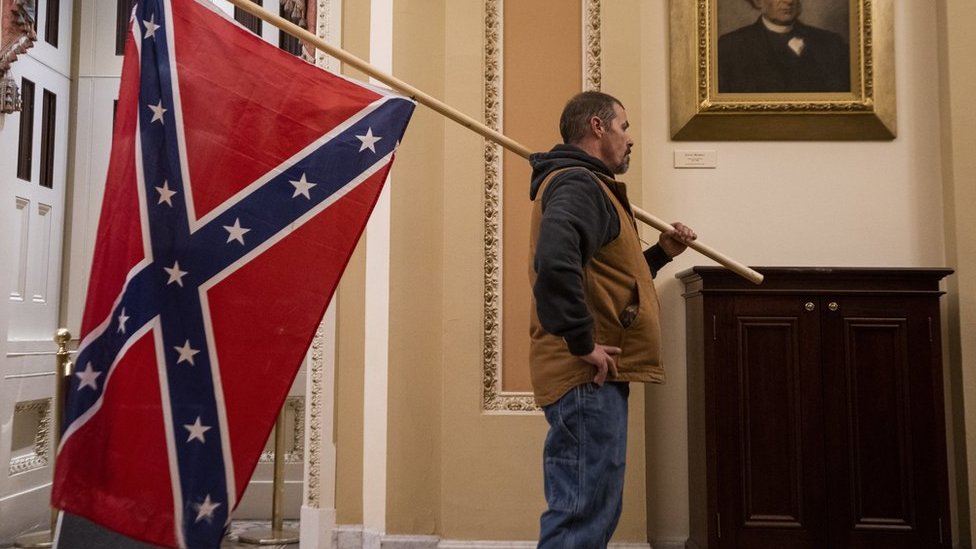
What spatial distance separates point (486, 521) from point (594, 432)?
1624 mm

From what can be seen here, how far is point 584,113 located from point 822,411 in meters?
1.80

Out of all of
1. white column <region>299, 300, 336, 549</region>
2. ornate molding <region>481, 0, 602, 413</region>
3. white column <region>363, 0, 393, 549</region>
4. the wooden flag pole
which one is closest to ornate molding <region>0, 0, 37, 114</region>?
white column <region>363, 0, 393, 549</region>

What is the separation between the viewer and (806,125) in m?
3.90

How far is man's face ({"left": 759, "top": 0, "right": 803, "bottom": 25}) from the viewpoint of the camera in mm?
3910

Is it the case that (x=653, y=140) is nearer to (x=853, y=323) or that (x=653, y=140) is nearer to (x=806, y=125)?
(x=806, y=125)

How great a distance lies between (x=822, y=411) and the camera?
11.0 feet

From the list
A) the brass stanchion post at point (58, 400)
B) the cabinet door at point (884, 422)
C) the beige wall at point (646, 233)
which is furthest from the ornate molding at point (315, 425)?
the cabinet door at point (884, 422)

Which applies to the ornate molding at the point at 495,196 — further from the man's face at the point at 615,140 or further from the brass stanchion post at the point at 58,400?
the brass stanchion post at the point at 58,400

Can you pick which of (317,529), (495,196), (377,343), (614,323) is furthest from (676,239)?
(317,529)

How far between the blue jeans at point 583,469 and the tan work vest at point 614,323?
0.16 ft

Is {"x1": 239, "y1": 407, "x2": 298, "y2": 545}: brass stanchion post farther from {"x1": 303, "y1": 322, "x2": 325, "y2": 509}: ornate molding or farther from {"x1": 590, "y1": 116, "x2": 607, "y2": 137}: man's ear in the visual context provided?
{"x1": 590, "y1": 116, "x2": 607, "y2": 137}: man's ear

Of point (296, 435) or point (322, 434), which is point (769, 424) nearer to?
point (322, 434)

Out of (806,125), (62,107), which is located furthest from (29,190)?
(806,125)

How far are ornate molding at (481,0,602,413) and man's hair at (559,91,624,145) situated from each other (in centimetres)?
135
